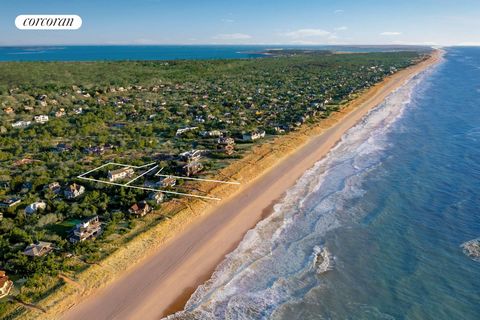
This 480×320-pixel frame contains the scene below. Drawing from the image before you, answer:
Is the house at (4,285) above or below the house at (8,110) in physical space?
below

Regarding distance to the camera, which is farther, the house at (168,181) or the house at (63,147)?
the house at (63,147)

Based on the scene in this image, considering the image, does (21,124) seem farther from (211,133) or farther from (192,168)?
(192,168)

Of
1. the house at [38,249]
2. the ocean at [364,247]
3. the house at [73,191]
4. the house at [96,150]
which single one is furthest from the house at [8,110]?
the ocean at [364,247]

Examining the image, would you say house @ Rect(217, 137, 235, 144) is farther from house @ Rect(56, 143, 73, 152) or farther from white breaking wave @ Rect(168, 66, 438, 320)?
house @ Rect(56, 143, 73, 152)

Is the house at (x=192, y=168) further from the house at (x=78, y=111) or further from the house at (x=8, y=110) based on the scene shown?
the house at (x=8, y=110)

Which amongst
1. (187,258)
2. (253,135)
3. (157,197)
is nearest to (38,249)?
(187,258)
